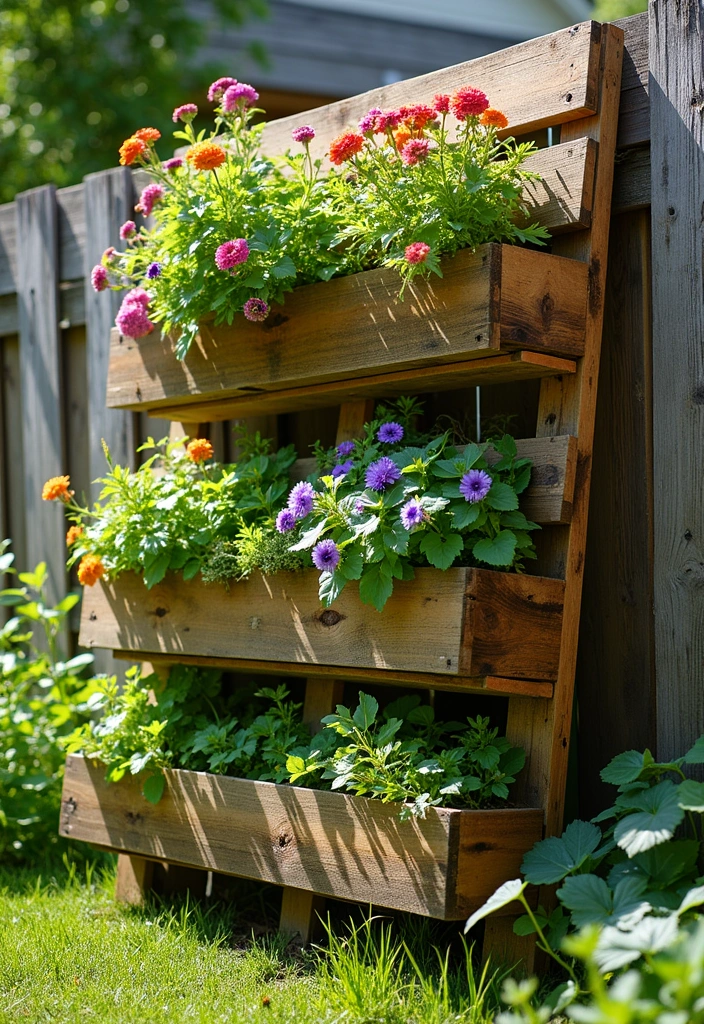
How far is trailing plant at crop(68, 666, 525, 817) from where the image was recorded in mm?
2350

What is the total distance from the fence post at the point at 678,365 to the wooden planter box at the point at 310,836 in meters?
0.42

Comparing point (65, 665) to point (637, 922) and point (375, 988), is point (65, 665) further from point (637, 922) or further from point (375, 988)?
point (637, 922)

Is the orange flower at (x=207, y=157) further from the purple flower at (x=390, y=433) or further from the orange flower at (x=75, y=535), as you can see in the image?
the orange flower at (x=75, y=535)

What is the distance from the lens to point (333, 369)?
268 cm

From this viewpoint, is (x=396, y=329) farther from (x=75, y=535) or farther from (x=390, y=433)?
(x=75, y=535)

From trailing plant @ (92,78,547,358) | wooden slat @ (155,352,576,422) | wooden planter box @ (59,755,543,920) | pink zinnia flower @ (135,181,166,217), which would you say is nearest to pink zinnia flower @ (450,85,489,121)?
trailing plant @ (92,78,547,358)

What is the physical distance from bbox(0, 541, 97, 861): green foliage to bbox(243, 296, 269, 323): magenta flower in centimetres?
140

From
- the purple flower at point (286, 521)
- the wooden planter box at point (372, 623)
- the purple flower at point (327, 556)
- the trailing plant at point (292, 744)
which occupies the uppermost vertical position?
the purple flower at point (286, 521)

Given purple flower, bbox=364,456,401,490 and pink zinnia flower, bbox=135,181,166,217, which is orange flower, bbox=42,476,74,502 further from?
purple flower, bbox=364,456,401,490

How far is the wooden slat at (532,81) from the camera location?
8.11ft

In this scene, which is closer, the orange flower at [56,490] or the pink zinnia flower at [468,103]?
the pink zinnia flower at [468,103]

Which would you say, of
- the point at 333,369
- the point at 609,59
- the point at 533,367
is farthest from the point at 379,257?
the point at 609,59

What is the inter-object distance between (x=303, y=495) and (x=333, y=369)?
34cm

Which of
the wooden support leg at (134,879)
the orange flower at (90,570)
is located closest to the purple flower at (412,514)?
the orange flower at (90,570)
